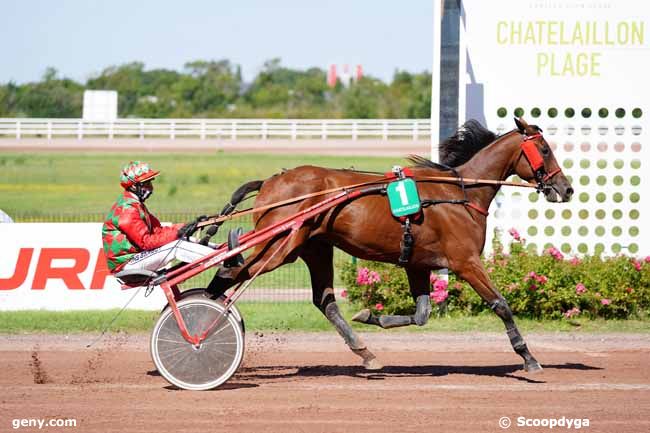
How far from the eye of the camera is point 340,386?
8.59 meters

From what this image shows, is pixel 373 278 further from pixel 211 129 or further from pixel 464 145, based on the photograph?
pixel 211 129

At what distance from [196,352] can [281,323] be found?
11.8ft

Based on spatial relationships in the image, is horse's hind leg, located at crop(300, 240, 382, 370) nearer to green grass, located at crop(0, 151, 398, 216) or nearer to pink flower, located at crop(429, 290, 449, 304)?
pink flower, located at crop(429, 290, 449, 304)

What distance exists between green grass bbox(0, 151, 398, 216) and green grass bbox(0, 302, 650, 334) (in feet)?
29.5

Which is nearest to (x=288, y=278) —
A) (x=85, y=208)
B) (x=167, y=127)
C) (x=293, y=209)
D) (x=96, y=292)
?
(x=96, y=292)

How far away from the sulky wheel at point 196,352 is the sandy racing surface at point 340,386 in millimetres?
138

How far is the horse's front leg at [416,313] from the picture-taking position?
894 centimetres

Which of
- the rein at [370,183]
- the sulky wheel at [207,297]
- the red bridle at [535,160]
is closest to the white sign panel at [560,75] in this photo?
the red bridle at [535,160]

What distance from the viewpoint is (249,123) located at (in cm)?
4050

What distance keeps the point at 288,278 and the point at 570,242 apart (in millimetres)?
4060

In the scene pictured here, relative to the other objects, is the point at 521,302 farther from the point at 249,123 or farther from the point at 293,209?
the point at 249,123

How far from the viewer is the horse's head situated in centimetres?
909

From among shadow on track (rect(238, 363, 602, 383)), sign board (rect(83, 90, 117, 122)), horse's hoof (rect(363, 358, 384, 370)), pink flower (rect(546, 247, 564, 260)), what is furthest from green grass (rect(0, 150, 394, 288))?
sign board (rect(83, 90, 117, 122))

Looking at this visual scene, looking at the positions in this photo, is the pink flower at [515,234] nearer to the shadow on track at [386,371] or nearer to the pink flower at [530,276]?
the pink flower at [530,276]
